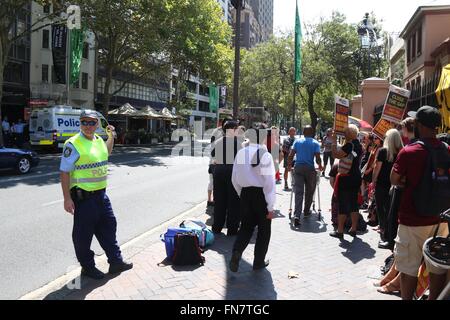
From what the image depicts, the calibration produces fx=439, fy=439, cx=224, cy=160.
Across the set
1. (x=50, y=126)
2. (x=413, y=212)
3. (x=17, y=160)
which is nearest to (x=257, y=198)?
(x=413, y=212)

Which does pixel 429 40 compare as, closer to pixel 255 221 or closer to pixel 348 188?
pixel 348 188

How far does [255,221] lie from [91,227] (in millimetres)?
1945

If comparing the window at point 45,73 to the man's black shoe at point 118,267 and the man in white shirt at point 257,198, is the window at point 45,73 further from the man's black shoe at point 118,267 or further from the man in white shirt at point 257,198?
the man in white shirt at point 257,198

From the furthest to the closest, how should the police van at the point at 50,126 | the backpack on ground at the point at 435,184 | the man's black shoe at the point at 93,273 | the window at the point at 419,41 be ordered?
1. the police van at the point at 50,126
2. the window at the point at 419,41
3. the man's black shoe at the point at 93,273
4. the backpack on ground at the point at 435,184

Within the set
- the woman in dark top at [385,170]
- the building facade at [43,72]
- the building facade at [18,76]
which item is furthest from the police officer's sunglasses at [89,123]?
the building facade at [18,76]

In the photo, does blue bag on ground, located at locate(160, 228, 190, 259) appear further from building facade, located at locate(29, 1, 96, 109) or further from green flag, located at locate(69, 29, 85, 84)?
building facade, located at locate(29, 1, 96, 109)

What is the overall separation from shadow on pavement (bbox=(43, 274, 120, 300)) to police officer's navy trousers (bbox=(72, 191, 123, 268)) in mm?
179

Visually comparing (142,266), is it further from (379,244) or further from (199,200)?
(199,200)

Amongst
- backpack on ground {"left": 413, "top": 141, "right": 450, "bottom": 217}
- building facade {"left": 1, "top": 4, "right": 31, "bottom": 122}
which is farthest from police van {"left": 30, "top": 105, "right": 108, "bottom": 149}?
backpack on ground {"left": 413, "top": 141, "right": 450, "bottom": 217}

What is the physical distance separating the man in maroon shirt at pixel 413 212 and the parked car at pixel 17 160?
13.3 m

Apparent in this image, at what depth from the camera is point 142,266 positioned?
545 cm

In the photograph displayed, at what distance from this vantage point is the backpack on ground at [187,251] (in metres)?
5.51
